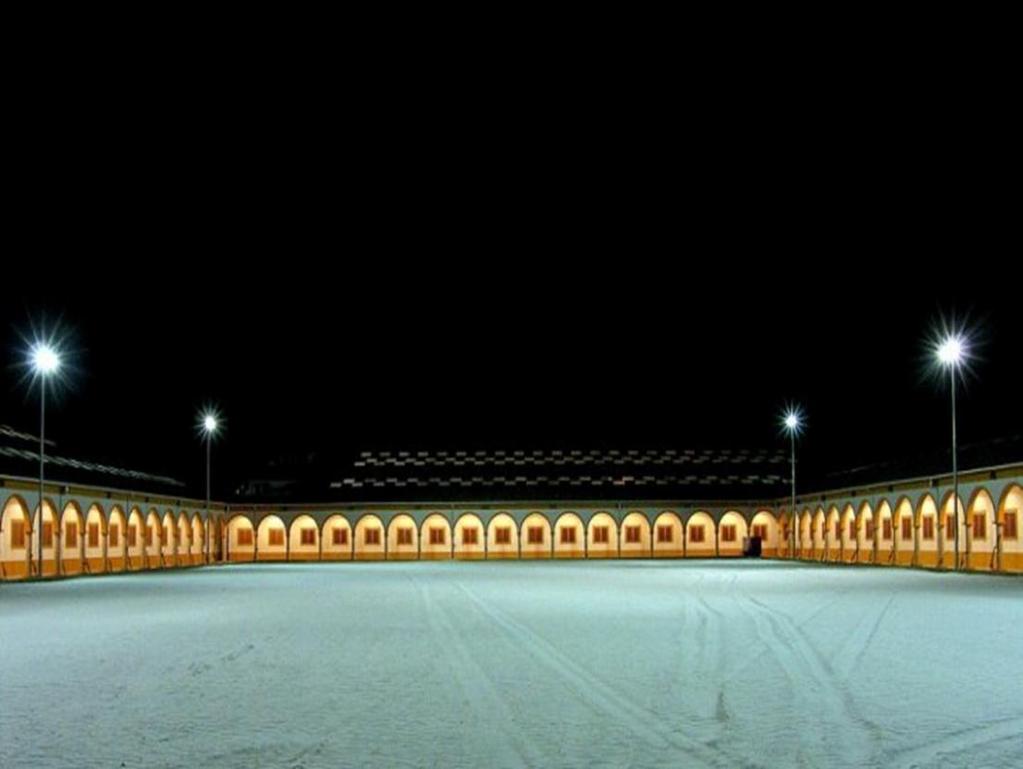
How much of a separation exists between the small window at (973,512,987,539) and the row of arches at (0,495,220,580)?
35.1 metres

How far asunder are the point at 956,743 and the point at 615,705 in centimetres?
332

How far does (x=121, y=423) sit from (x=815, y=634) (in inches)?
3093

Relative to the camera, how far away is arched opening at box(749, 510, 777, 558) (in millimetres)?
78438

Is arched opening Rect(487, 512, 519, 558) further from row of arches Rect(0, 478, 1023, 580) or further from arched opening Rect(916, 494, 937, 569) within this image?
arched opening Rect(916, 494, 937, 569)

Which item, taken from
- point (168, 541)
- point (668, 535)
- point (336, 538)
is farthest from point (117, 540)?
point (668, 535)

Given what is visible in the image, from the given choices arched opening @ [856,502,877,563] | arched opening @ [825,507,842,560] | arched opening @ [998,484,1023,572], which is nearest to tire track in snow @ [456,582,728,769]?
arched opening @ [998,484,1023,572]

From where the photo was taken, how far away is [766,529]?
7875cm

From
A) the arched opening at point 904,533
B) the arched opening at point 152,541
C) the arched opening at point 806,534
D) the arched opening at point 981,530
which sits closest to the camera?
the arched opening at point 981,530

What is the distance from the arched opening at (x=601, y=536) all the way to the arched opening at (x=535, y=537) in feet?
8.93

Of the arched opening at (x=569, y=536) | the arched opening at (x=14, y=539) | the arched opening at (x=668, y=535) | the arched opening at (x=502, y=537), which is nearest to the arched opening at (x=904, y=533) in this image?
the arched opening at (x=668, y=535)

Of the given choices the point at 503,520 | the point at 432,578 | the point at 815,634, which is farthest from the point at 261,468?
the point at 815,634

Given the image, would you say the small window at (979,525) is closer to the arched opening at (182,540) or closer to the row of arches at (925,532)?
the row of arches at (925,532)

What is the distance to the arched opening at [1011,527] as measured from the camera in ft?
141

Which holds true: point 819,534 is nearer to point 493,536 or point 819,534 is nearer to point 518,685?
point 493,536
